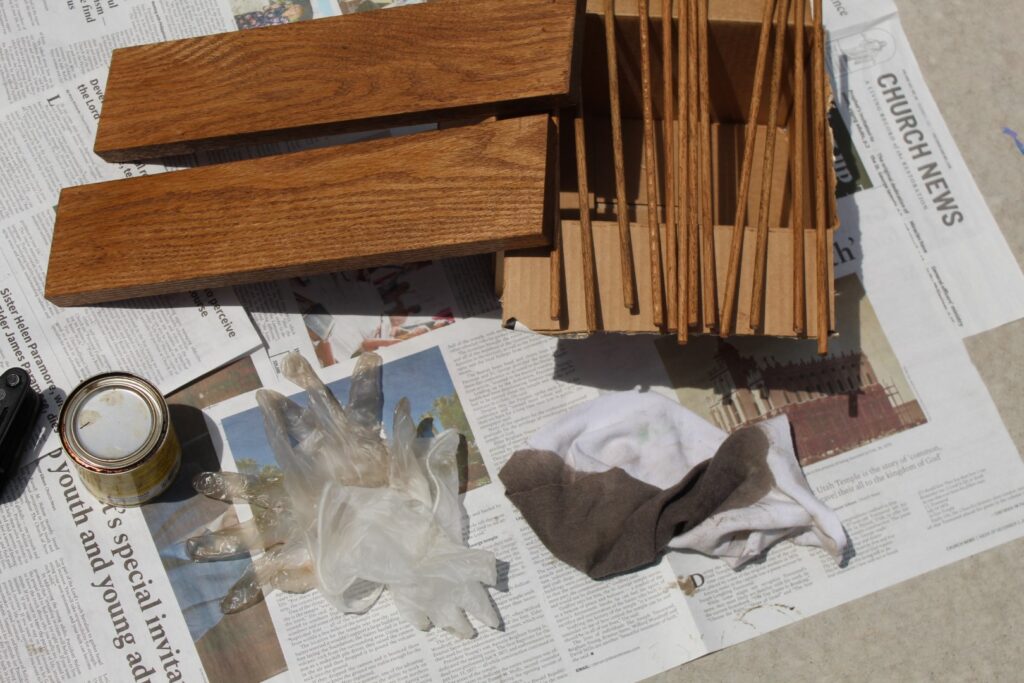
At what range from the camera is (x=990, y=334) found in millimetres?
900

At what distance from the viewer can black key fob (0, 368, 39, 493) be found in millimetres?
798

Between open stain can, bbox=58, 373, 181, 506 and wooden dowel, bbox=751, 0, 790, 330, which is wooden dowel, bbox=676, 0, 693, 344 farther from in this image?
open stain can, bbox=58, 373, 181, 506

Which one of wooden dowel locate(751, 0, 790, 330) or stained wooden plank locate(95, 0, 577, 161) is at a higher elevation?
stained wooden plank locate(95, 0, 577, 161)

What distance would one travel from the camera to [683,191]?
2.44 ft

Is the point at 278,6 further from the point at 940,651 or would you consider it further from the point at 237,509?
the point at 940,651

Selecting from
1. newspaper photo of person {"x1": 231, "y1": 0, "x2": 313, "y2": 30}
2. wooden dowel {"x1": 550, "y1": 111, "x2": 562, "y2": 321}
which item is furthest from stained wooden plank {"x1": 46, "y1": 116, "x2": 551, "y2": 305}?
newspaper photo of person {"x1": 231, "y1": 0, "x2": 313, "y2": 30}

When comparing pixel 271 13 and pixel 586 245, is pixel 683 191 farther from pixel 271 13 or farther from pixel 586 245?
pixel 271 13

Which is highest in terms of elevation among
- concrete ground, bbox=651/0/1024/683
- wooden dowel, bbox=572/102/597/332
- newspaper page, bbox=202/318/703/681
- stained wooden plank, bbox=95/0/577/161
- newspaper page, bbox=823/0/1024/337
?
stained wooden plank, bbox=95/0/577/161

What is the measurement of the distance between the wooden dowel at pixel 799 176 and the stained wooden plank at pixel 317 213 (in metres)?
0.21

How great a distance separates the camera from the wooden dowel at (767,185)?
28.9 inches

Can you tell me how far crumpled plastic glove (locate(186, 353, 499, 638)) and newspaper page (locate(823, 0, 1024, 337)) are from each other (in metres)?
0.48

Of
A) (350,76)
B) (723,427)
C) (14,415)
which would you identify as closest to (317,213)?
(350,76)

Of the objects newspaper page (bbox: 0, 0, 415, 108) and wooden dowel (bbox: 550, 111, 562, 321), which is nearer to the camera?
wooden dowel (bbox: 550, 111, 562, 321)

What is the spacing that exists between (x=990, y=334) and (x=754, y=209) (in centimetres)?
28
